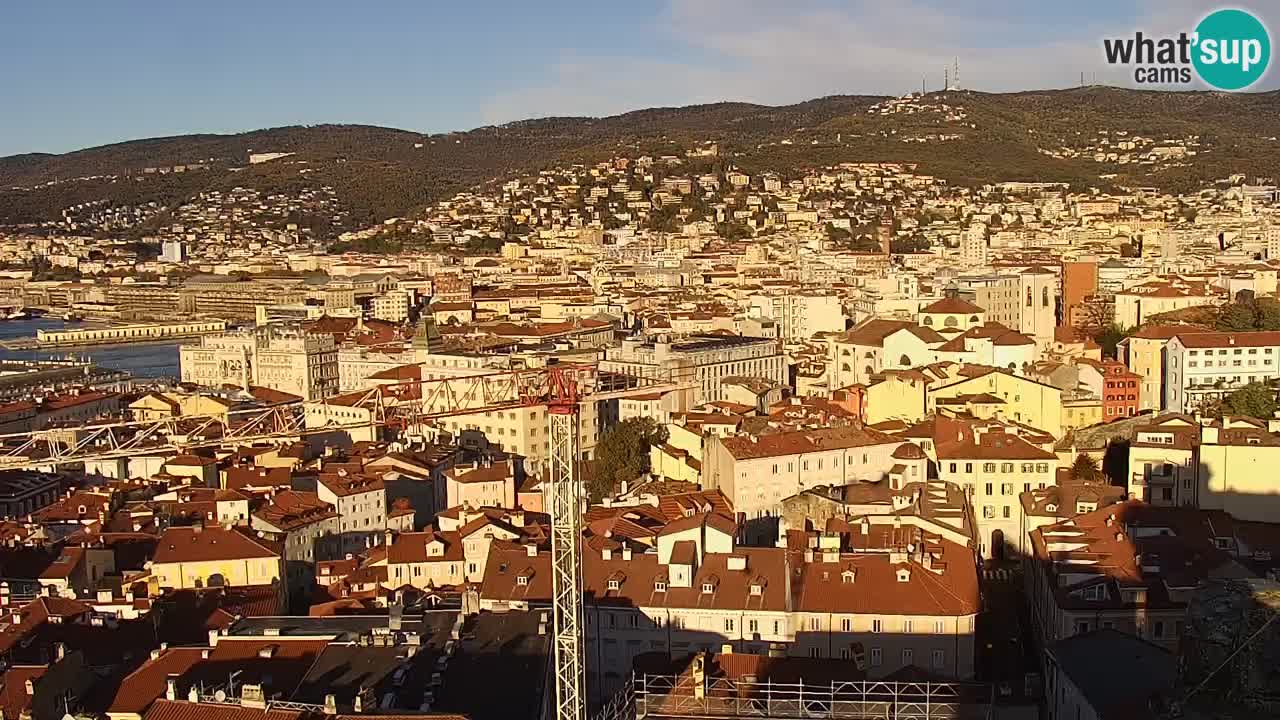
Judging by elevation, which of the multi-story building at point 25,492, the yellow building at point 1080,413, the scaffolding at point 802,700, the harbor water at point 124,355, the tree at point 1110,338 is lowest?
the harbor water at point 124,355

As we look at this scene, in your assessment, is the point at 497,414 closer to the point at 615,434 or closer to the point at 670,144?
the point at 615,434

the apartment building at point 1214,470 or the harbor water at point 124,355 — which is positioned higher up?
the apartment building at point 1214,470

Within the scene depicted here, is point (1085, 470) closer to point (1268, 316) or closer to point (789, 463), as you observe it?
point (789, 463)

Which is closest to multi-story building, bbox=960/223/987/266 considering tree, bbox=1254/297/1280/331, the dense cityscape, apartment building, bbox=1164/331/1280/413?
the dense cityscape

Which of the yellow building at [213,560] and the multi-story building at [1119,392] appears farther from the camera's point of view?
the multi-story building at [1119,392]

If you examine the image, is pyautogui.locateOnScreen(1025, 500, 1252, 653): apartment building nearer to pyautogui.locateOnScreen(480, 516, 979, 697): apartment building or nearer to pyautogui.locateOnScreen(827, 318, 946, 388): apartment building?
pyautogui.locateOnScreen(480, 516, 979, 697): apartment building

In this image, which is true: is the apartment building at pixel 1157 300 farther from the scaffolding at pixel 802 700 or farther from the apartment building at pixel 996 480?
the scaffolding at pixel 802 700

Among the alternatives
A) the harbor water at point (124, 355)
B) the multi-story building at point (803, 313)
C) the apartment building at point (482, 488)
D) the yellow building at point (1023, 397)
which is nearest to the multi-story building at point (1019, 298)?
the multi-story building at point (803, 313)
